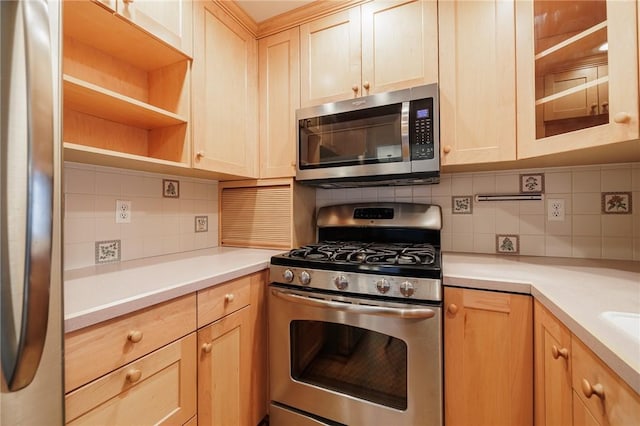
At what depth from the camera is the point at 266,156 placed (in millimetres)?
1761

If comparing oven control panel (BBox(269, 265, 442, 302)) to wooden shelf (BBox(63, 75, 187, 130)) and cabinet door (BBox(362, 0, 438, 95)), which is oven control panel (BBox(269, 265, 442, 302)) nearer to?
wooden shelf (BBox(63, 75, 187, 130))

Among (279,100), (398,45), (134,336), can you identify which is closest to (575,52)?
(398,45)

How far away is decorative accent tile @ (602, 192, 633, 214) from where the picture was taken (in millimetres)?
1309

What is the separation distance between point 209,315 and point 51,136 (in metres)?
0.77

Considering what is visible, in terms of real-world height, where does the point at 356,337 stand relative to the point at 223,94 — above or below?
below

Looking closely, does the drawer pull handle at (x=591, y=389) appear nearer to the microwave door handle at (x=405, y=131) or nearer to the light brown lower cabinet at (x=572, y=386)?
the light brown lower cabinet at (x=572, y=386)

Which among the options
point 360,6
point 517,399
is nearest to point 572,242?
point 517,399

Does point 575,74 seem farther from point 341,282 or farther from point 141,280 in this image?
point 141,280

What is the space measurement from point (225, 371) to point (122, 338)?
1.62ft

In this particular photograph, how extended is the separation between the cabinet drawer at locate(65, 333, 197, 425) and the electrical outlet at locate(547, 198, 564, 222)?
69.4 inches

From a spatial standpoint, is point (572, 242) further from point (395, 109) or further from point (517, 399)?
point (395, 109)

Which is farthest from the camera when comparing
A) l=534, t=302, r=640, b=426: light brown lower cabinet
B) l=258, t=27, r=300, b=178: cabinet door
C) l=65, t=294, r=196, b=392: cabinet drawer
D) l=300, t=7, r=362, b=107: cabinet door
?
l=258, t=27, r=300, b=178: cabinet door

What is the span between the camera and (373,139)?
1.46 metres

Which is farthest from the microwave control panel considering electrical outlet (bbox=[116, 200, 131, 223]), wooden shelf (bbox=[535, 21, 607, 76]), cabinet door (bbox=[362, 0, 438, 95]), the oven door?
electrical outlet (bbox=[116, 200, 131, 223])
